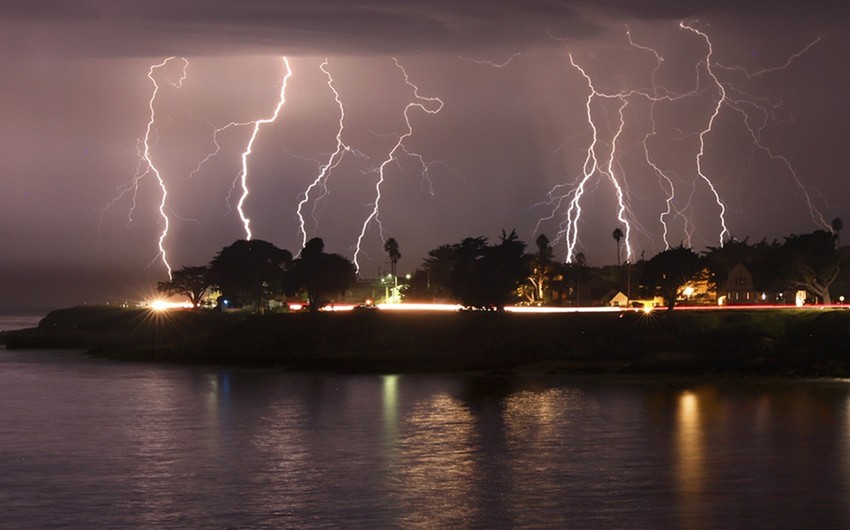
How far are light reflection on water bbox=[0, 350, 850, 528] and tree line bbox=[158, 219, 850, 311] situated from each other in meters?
36.4

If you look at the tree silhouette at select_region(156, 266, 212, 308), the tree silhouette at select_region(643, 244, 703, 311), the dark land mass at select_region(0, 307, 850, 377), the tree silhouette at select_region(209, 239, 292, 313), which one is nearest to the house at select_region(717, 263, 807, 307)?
the tree silhouette at select_region(643, 244, 703, 311)

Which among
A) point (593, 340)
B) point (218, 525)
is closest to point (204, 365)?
point (593, 340)

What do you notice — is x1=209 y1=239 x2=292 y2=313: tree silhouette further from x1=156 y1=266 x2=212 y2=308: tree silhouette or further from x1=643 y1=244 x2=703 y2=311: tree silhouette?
x1=643 y1=244 x2=703 y2=311: tree silhouette

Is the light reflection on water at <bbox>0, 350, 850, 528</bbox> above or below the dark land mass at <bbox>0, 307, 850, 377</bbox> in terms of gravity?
below

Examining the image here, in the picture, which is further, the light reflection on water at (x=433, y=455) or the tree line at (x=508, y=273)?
the tree line at (x=508, y=273)

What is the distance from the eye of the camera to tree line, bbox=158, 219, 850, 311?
11256cm

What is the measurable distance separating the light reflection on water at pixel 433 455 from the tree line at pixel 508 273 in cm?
3642

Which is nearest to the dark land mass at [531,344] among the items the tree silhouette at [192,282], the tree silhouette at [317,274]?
the tree silhouette at [317,274]

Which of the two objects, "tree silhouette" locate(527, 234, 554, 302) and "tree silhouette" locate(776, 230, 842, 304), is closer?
"tree silhouette" locate(776, 230, 842, 304)

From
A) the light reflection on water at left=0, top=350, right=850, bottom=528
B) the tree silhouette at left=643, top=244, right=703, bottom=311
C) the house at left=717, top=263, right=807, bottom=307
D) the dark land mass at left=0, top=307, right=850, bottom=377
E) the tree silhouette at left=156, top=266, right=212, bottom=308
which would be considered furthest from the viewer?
the tree silhouette at left=156, top=266, right=212, bottom=308

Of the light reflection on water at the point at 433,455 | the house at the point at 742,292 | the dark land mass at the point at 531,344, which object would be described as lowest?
the light reflection on water at the point at 433,455

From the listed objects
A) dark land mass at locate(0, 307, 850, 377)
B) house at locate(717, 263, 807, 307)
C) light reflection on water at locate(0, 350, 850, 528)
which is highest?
house at locate(717, 263, 807, 307)

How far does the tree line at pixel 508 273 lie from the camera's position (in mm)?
112562

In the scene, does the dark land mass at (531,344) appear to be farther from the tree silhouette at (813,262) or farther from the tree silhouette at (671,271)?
the tree silhouette at (813,262)
